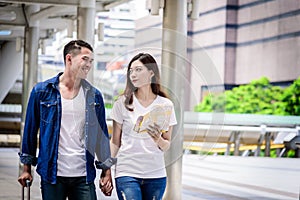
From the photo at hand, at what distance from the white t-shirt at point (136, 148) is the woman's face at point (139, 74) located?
0.10m

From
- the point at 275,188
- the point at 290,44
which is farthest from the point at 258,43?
the point at 275,188

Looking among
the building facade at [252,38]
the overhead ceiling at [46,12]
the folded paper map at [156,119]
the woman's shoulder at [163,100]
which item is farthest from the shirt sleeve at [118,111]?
the building facade at [252,38]

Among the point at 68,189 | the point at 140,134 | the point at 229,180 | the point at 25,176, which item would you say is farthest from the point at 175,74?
the point at 229,180

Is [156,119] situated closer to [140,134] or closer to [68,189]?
[140,134]

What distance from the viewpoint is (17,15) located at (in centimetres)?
2614

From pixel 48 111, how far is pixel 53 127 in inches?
4.6

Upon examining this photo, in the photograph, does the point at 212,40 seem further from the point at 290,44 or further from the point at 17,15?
the point at 17,15

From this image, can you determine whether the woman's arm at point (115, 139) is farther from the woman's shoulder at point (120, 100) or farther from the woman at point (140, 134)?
the woman's shoulder at point (120, 100)

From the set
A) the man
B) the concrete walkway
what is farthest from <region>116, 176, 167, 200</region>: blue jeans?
the concrete walkway

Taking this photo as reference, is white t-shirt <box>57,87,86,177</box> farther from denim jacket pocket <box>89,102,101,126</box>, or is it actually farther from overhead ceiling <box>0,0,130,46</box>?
overhead ceiling <box>0,0,130,46</box>

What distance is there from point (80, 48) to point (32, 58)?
20.4m

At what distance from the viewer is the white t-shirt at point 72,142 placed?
524cm

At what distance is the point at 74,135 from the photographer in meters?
5.26

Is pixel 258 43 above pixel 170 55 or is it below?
above
